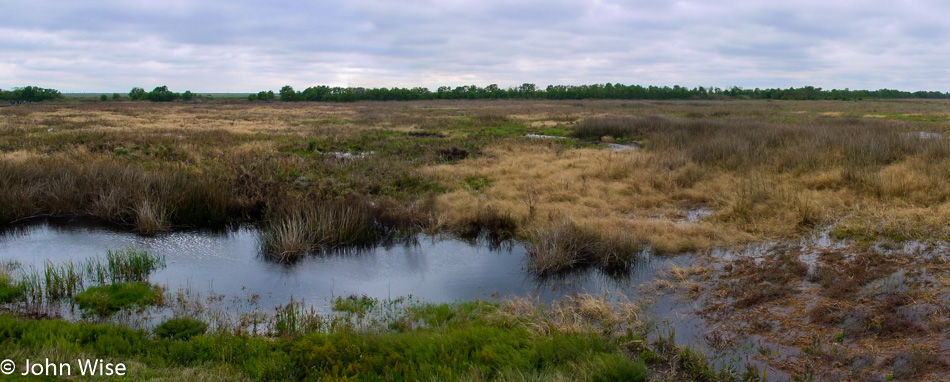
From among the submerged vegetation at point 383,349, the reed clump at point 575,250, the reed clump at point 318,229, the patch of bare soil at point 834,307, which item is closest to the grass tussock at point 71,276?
the submerged vegetation at point 383,349

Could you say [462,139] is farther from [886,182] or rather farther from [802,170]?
[886,182]

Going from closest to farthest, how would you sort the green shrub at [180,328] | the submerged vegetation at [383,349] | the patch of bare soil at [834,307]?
1. the submerged vegetation at [383,349]
2. the patch of bare soil at [834,307]
3. the green shrub at [180,328]

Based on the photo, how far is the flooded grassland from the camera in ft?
20.9

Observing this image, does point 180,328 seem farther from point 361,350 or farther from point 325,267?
point 325,267

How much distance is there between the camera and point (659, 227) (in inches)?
434

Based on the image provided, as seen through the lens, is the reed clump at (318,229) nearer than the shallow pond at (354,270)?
No

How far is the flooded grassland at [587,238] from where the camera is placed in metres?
6.38

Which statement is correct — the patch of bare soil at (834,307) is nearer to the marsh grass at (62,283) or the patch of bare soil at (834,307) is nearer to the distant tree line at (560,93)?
the marsh grass at (62,283)

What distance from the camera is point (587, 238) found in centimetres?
988

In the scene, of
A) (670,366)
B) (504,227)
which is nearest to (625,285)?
(670,366)

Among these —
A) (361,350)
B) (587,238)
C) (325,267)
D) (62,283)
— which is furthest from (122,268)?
(587,238)

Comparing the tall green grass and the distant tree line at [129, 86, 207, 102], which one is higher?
the distant tree line at [129, 86, 207, 102]

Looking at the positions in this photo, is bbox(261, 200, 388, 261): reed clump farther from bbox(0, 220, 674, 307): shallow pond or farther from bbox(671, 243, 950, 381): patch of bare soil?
bbox(671, 243, 950, 381): patch of bare soil

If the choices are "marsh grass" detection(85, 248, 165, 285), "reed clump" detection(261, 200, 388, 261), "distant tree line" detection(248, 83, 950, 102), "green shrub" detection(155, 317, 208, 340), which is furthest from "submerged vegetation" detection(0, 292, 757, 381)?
"distant tree line" detection(248, 83, 950, 102)
